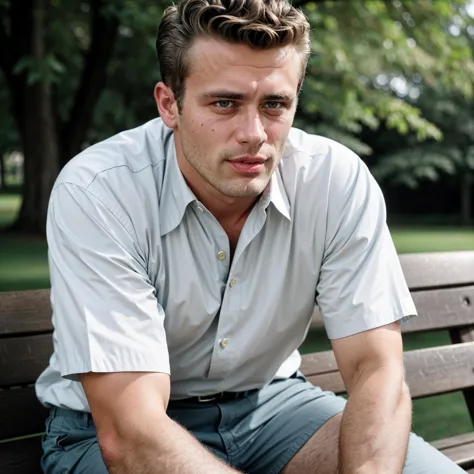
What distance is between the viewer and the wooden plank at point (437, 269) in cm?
370

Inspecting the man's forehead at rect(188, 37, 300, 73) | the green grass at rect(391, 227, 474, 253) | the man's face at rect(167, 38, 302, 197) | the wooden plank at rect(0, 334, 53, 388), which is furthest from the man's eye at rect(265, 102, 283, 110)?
the green grass at rect(391, 227, 474, 253)

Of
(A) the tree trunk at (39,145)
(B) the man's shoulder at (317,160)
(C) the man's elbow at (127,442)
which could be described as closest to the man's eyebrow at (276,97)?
(B) the man's shoulder at (317,160)

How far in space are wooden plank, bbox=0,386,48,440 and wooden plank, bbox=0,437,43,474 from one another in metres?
0.03

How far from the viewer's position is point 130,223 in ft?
8.43

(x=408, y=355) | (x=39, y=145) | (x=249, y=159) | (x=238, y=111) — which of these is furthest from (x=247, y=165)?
(x=39, y=145)

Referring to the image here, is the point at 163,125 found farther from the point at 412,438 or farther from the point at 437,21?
the point at 437,21

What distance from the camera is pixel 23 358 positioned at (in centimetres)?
288

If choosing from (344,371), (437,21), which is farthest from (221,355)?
(437,21)

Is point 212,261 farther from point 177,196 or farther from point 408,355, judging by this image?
point 408,355

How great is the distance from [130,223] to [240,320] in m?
0.46

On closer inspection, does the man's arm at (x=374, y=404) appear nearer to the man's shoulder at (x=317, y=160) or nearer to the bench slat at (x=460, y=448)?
the man's shoulder at (x=317, y=160)

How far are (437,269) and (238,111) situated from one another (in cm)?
153

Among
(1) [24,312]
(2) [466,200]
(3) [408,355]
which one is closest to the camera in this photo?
(1) [24,312]

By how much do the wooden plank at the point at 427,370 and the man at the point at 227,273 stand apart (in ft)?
1.63
